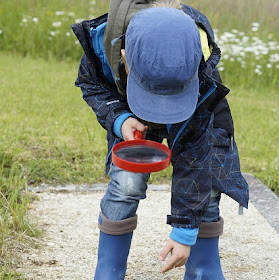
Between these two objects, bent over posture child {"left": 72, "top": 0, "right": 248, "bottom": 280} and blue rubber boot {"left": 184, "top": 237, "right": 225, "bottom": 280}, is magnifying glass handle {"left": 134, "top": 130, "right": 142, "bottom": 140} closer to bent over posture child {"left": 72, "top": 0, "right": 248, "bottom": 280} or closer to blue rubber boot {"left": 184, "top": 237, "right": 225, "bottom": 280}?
bent over posture child {"left": 72, "top": 0, "right": 248, "bottom": 280}

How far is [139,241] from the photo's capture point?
9.52ft

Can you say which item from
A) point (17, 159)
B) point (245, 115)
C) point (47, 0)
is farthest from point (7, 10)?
point (17, 159)

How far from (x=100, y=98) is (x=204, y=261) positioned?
2.50ft

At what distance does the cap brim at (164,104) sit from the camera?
1.85 metres

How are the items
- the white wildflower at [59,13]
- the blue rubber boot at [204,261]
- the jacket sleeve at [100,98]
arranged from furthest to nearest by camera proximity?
1. the white wildflower at [59,13]
2. the blue rubber boot at [204,261]
3. the jacket sleeve at [100,98]

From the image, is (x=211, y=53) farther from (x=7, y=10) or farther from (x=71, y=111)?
(x=7, y=10)

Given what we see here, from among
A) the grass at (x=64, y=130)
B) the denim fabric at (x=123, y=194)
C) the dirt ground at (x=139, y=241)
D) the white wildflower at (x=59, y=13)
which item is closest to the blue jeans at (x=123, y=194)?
the denim fabric at (x=123, y=194)

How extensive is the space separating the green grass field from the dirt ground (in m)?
0.12

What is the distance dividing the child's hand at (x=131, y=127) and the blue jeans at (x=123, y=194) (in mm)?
180

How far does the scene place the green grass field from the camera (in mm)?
3445

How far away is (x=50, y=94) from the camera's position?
5246 millimetres

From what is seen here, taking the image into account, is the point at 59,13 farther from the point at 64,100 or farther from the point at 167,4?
the point at 167,4

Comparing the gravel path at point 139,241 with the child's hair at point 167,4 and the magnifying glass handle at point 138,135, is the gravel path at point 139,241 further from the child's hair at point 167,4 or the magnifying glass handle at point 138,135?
the child's hair at point 167,4

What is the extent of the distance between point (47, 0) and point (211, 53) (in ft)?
18.6
